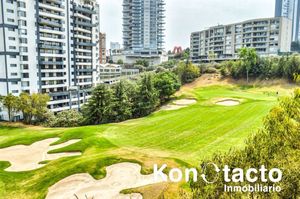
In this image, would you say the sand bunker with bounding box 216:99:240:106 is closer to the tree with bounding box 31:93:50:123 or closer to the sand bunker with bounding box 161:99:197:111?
the sand bunker with bounding box 161:99:197:111

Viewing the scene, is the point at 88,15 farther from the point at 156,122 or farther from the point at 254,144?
the point at 254,144

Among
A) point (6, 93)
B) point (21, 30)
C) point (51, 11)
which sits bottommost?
point (6, 93)

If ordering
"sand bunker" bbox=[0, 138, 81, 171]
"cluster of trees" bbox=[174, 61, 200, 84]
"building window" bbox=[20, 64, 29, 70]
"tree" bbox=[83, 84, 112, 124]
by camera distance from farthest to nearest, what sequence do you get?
"cluster of trees" bbox=[174, 61, 200, 84]
"building window" bbox=[20, 64, 29, 70]
"tree" bbox=[83, 84, 112, 124]
"sand bunker" bbox=[0, 138, 81, 171]

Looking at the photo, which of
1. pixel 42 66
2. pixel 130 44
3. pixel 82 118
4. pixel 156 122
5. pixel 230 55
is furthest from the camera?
pixel 130 44

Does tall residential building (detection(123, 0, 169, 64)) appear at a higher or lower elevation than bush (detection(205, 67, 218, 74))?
higher

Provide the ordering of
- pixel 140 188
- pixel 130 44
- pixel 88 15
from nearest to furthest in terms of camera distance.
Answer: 1. pixel 140 188
2. pixel 88 15
3. pixel 130 44

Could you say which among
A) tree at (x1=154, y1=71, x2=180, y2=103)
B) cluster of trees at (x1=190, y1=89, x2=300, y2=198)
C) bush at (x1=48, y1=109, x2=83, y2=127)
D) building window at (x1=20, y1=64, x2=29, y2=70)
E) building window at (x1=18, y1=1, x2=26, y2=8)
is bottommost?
bush at (x1=48, y1=109, x2=83, y2=127)

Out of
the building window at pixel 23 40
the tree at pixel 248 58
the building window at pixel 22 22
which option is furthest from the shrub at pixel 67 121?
the tree at pixel 248 58

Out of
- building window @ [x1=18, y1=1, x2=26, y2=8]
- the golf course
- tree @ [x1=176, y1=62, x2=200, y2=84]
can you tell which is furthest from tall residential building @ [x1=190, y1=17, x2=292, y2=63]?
building window @ [x1=18, y1=1, x2=26, y2=8]

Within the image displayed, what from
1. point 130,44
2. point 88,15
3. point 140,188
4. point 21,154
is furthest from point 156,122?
point 130,44
